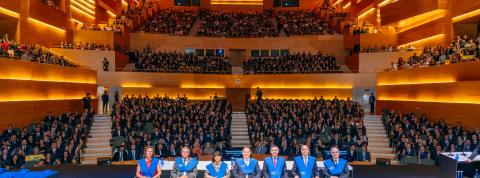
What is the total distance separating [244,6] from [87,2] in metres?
15.5

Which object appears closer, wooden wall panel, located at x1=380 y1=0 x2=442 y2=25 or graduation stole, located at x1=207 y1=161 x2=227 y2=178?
graduation stole, located at x1=207 y1=161 x2=227 y2=178

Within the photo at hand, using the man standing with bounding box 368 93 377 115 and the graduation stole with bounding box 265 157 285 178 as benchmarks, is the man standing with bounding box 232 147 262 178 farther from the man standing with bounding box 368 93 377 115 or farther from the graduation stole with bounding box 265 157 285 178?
the man standing with bounding box 368 93 377 115

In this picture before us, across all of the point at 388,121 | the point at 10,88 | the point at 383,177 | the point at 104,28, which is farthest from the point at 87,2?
the point at 383,177

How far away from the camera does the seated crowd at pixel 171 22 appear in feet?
101

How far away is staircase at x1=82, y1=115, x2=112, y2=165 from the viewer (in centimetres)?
1511

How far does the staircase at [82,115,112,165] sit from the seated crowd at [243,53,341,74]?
1107 cm

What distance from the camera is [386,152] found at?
623 inches

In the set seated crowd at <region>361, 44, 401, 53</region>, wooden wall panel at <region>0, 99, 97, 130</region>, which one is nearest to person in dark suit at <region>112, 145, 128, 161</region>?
wooden wall panel at <region>0, 99, 97, 130</region>

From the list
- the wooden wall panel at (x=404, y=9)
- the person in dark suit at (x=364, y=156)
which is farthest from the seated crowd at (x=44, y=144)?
the wooden wall panel at (x=404, y=9)

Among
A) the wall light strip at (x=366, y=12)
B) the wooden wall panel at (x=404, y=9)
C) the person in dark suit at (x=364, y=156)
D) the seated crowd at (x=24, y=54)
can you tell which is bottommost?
the person in dark suit at (x=364, y=156)

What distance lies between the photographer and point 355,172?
9.33 m

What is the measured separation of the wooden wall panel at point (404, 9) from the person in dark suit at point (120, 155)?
15556 millimetres

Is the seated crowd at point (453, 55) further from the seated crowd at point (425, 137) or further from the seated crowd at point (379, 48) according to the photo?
the seated crowd at point (379, 48)

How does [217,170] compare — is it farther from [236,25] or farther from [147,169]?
[236,25]
